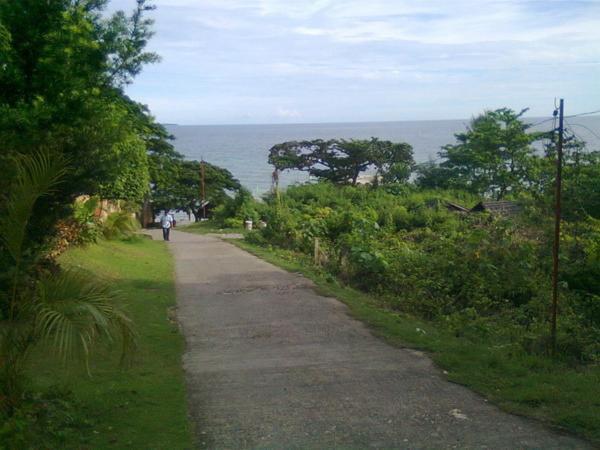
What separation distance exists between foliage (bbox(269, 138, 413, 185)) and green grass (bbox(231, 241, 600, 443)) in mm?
41288

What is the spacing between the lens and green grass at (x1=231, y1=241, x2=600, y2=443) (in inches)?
248

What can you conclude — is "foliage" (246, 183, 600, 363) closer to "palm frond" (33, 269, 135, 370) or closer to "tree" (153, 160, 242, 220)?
"palm frond" (33, 269, 135, 370)

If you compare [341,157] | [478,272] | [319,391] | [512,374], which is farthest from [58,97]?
[341,157]

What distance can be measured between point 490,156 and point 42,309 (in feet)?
131

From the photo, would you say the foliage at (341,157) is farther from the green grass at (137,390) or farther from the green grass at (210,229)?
the green grass at (137,390)

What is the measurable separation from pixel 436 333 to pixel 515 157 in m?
34.7

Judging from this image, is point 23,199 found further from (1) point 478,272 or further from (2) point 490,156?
(2) point 490,156

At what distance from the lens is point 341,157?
5416 centimetres

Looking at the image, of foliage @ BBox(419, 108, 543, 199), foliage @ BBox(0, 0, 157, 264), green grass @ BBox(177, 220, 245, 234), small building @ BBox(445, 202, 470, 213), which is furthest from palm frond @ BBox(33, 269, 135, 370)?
foliage @ BBox(419, 108, 543, 199)

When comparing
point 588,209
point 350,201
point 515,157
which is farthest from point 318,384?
point 515,157

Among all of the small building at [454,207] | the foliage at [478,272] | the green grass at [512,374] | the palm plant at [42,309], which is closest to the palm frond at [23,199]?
the palm plant at [42,309]

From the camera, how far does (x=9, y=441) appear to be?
4.98 meters

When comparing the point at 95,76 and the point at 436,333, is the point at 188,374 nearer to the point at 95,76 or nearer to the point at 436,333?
the point at 436,333

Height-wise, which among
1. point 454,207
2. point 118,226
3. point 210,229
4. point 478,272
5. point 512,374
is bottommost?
point 210,229
